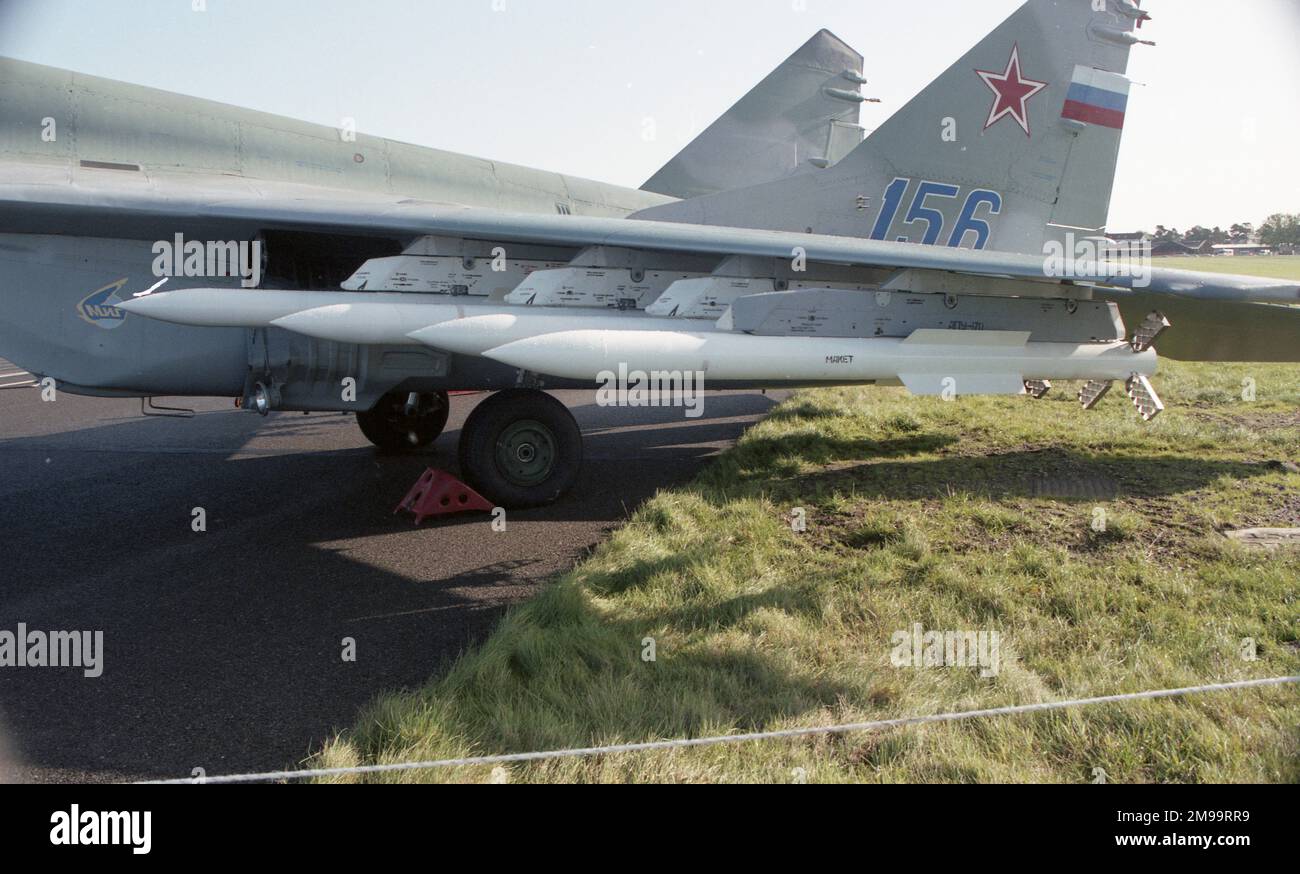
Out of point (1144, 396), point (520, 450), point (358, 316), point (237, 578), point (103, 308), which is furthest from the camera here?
point (1144, 396)

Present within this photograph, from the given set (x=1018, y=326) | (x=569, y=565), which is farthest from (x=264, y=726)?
(x=1018, y=326)

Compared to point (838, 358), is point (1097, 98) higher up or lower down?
higher up

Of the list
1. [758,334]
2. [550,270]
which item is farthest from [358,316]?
[758,334]

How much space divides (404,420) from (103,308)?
11.7 ft

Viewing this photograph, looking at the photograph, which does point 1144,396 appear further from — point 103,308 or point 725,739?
point 103,308

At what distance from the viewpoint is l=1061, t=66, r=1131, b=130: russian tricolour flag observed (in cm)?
945

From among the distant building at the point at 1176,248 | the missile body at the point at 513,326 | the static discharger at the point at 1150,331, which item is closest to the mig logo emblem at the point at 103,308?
the missile body at the point at 513,326

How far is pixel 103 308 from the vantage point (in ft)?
21.2

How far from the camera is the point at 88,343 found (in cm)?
645

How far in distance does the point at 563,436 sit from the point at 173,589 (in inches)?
132

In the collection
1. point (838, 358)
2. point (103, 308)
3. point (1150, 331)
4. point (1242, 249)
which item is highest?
point (1242, 249)

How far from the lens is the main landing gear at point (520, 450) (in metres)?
7.39

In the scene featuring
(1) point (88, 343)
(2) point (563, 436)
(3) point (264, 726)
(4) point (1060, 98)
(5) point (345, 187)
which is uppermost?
(4) point (1060, 98)
